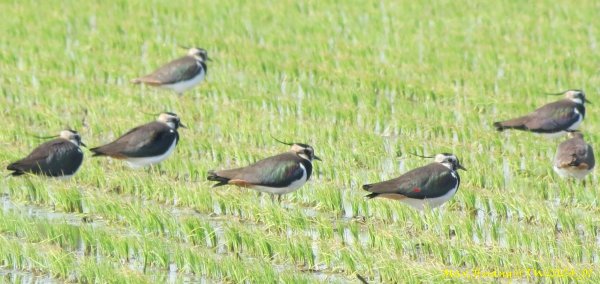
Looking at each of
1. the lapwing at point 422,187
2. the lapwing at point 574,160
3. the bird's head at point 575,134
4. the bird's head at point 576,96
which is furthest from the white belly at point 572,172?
the bird's head at point 576,96

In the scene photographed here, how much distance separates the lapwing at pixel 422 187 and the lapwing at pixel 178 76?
4971 millimetres

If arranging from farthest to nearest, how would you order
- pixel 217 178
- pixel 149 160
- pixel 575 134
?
pixel 575 134 < pixel 149 160 < pixel 217 178

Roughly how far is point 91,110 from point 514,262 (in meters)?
6.22

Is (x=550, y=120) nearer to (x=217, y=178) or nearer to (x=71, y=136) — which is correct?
(x=217, y=178)

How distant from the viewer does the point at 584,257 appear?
8.36 meters

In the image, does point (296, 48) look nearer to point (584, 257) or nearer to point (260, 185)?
point (260, 185)

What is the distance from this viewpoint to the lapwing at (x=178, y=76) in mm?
13945

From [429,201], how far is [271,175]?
49.6 inches

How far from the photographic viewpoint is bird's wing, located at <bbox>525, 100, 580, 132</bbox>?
40.0 ft

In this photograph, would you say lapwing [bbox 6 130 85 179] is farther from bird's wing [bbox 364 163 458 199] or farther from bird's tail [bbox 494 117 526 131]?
bird's tail [bbox 494 117 526 131]

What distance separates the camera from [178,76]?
13.9 m

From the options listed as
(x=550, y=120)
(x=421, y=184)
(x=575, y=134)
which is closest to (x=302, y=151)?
(x=421, y=184)

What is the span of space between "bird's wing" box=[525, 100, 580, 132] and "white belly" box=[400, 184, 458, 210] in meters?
2.90

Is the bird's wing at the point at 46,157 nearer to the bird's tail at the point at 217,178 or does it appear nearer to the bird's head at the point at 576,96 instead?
the bird's tail at the point at 217,178
